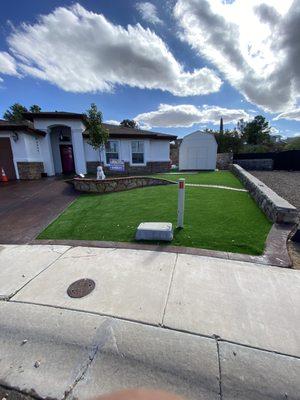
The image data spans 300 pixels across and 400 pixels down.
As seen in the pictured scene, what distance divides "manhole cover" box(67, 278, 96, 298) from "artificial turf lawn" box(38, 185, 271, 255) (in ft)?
4.90

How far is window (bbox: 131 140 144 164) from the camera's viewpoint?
17062 millimetres

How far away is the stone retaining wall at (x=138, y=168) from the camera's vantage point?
16.5 meters

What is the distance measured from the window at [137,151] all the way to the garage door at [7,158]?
8.43 m

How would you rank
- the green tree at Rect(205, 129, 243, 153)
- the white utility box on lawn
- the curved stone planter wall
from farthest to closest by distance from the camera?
1. the green tree at Rect(205, 129, 243, 153)
2. the curved stone planter wall
3. the white utility box on lawn

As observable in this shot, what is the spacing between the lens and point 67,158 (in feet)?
55.1

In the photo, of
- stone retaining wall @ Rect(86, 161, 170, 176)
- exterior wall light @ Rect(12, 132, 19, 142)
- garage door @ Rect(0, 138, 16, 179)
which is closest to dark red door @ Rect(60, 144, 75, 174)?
stone retaining wall @ Rect(86, 161, 170, 176)

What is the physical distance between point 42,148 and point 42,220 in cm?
1034

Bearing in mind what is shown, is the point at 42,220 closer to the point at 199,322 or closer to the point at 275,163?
the point at 199,322

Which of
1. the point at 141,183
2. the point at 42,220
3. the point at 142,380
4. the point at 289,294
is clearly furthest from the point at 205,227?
the point at 141,183

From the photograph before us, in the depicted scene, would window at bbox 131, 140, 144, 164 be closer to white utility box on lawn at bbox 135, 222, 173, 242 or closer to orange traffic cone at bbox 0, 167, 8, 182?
orange traffic cone at bbox 0, 167, 8, 182

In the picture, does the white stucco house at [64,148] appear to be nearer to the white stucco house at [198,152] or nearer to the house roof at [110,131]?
the house roof at [110,131]

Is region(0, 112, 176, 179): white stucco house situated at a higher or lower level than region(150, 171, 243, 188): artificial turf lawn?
higher

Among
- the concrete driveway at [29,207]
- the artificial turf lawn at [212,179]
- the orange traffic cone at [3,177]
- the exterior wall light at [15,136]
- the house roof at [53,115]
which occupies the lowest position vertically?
the concrete driveway at [29,207]

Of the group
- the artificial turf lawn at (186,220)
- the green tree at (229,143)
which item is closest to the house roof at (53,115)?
the artificial turf lawn at (186,220)
